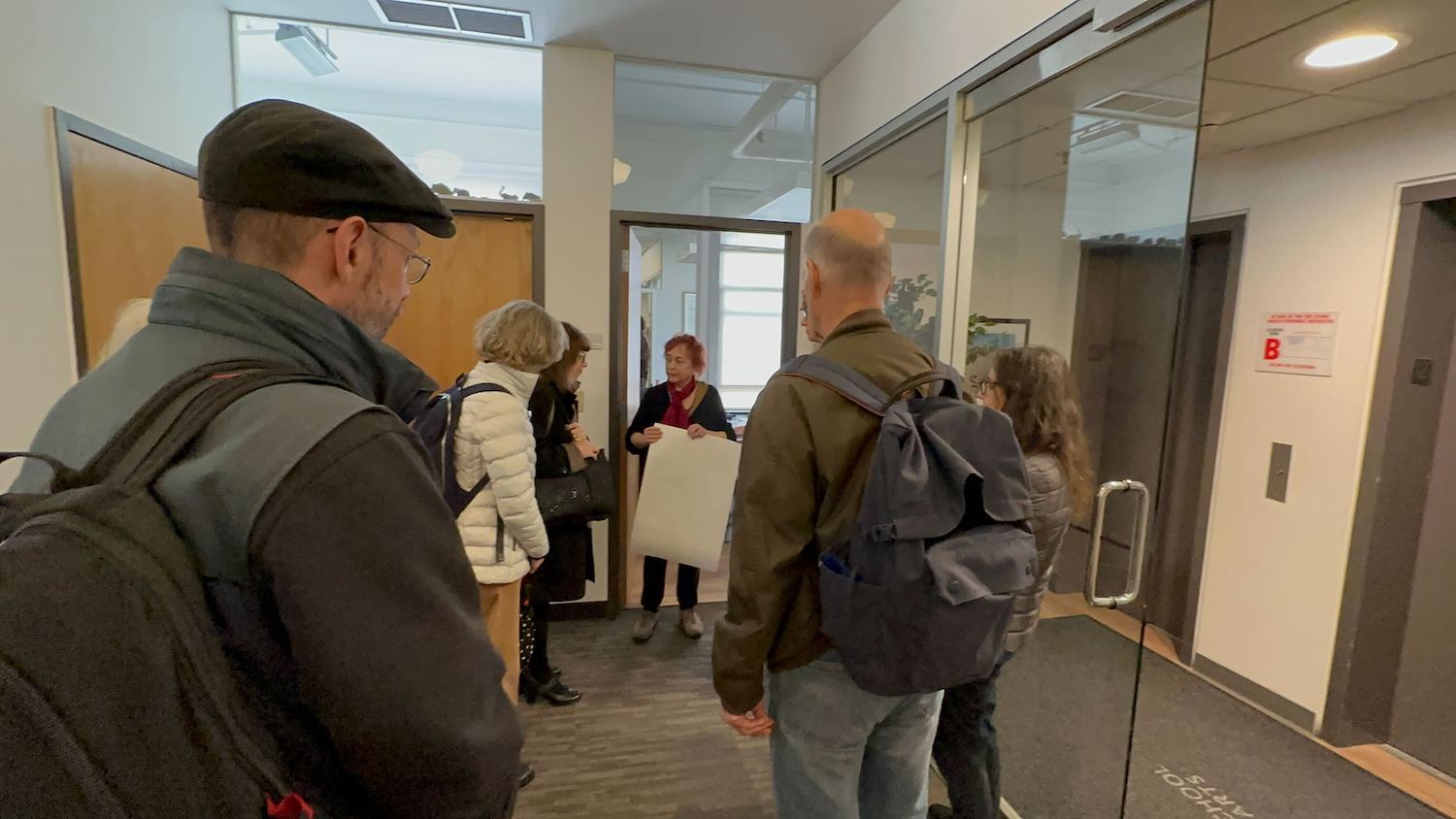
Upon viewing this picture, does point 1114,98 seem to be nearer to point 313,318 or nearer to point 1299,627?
point 313,318

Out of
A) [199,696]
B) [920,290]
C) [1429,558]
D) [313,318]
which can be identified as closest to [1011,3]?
[920,290]

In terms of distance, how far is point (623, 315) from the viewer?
3396mm

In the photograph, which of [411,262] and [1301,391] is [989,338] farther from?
[411,262]

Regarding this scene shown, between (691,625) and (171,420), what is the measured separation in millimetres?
2997

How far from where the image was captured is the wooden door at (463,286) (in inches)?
126

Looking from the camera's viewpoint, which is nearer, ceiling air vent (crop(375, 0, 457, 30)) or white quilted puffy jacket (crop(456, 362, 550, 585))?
white quilted puffy jacket (crop(456, 362, 550, 585))

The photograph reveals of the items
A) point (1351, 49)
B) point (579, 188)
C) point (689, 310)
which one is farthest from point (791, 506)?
point (689, 310)

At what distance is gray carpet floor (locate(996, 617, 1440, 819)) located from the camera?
1912 mm

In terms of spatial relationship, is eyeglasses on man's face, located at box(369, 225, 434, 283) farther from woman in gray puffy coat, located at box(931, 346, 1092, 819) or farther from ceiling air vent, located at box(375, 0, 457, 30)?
ceiling air vent, located at box(375, 0, 457, 30)

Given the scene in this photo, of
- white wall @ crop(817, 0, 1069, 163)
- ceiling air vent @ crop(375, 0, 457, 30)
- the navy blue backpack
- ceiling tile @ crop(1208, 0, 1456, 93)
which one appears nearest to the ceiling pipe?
white wall @ crop(817, 0, 1069, 163)

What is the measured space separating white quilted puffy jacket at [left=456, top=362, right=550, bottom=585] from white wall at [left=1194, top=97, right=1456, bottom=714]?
3062 mm

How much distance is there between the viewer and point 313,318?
2.11 ft

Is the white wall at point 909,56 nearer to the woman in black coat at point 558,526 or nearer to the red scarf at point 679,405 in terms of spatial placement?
the red scarf at point 679,405

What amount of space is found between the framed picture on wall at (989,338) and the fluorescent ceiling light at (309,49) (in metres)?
3.12
